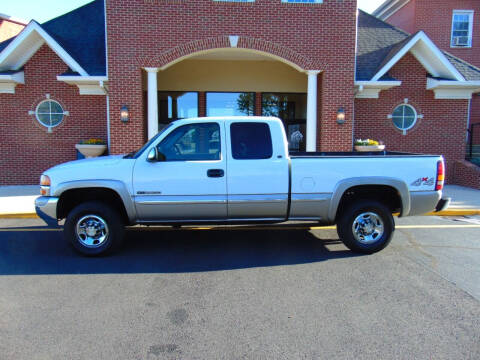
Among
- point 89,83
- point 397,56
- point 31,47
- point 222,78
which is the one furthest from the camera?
point 222,78

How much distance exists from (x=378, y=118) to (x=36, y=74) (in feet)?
37.4

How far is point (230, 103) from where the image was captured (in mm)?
13750

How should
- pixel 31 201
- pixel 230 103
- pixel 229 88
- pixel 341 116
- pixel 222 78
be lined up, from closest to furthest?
pixel 31 201 → pixel 341 116 → pixel 222 78 → pixel 229 88 → pixel 230 103

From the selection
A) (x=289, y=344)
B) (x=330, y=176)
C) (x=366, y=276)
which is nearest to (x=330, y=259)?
(x=366, y=276)

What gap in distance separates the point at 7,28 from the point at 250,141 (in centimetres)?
1687

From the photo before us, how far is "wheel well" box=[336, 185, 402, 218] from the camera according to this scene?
18.4 ft

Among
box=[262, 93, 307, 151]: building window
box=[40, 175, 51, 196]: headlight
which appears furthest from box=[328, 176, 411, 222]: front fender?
box=[262, 93, 307, 151]: building window

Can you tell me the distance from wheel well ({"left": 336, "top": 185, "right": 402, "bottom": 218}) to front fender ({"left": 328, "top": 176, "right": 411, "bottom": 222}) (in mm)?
130

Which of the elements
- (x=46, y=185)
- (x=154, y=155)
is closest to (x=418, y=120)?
(x=154, y=155)

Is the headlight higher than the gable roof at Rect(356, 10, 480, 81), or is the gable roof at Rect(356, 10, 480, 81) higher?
the gable roof at Rect(356, 10, 480, 81)

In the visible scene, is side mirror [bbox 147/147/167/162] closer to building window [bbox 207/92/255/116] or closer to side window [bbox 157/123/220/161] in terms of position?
side window [bbox 157/123/220/161]

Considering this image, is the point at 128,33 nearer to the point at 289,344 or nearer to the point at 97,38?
the point at 97,38

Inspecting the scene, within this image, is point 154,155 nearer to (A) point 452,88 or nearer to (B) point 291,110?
(B) point 291,110

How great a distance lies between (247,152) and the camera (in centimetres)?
540
